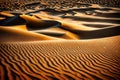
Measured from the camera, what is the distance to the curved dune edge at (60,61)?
4.93 meters

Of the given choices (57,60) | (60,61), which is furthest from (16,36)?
(60,61)

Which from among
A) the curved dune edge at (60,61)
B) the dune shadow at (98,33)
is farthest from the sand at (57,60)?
the dune shadow at (98,33)

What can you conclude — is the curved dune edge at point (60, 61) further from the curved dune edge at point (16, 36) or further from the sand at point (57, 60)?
the curved dune edge at point (16, 36)

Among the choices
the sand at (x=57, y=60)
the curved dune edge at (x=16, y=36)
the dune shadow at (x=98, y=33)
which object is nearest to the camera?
the sand at (x=57, y=60)

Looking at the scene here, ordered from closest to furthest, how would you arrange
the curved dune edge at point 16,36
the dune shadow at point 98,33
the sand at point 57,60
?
the sand at point 57,60 < the curved dune edge at point 16,36 < the dune shadow at point 98,33

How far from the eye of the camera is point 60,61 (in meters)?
5.91

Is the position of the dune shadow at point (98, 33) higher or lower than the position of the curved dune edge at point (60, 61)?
lower

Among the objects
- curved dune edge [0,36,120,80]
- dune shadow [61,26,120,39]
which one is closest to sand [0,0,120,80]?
curved dune edge [0,36,120,80]

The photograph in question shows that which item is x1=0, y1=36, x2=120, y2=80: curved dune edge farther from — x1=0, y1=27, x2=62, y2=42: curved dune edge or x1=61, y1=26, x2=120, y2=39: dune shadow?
x1=61, y1=26, x2=120, y2=39: dune shadow

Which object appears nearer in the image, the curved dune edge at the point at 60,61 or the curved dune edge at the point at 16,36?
the curved dune edge at the point at 60,61

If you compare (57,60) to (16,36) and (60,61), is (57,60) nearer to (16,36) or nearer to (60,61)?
(60,61)

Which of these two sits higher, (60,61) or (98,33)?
(60,61)

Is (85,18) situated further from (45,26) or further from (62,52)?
(62,52)

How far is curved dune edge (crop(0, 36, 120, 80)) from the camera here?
4926 mm
